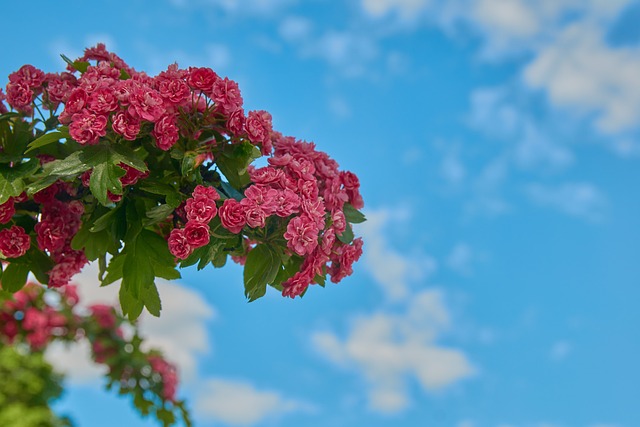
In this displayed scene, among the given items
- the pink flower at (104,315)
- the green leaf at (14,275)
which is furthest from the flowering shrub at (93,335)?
the green leaf at (14,275)

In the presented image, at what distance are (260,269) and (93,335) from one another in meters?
5.31

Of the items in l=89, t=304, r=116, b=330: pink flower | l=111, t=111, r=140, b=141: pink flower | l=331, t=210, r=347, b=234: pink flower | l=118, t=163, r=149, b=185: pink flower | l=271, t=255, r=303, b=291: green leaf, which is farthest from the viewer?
l=89, t=304, r=116, b=330: pink flower

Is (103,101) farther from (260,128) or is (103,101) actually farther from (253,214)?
(253,214)

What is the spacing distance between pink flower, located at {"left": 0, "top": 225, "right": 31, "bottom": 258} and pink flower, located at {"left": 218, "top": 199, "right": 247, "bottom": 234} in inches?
48.0

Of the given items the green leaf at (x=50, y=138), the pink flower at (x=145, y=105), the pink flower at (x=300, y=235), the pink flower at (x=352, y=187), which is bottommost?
the pink flower at (x=300, y=235)

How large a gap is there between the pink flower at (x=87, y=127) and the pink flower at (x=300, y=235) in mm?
929

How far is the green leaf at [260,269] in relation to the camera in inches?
145

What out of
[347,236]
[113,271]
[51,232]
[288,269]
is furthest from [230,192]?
[51,232]

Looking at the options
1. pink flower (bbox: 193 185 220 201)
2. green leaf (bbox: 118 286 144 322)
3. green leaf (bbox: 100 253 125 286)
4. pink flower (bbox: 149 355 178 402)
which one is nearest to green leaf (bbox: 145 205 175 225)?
pink flower (bbox: 193 185 220 201)

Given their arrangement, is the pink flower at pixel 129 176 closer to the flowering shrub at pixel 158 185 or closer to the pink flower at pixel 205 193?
the flowering shrub at pixel 158 185

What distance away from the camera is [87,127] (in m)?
3.41

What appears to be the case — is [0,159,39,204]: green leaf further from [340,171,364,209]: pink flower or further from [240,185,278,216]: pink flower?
[340,171,364,209]: pink flower

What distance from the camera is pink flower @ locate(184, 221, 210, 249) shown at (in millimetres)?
3406

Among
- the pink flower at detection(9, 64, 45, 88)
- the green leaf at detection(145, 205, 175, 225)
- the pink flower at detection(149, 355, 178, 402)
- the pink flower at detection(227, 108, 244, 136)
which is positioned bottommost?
the green leaf at detection(145, 205, 175, 225)
